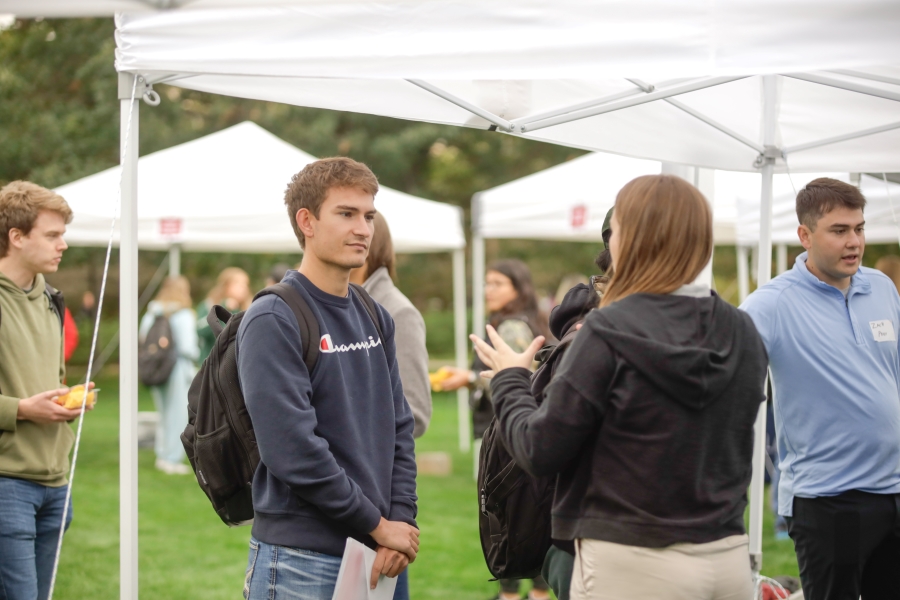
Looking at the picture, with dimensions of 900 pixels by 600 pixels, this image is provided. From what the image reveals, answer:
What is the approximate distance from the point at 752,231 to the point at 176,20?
15.4ft

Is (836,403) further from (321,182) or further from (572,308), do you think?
(321,182)

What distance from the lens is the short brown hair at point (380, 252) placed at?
3.44 metres

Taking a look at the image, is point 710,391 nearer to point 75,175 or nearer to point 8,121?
point 75,175

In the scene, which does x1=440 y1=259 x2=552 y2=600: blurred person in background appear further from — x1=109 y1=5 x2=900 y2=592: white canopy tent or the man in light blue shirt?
the man in light blue shirt

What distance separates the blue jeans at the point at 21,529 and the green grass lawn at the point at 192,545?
6.61 feet

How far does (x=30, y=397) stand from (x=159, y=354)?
20.5 feet

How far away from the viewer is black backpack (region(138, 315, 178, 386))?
888 cm

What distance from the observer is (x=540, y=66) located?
237cm

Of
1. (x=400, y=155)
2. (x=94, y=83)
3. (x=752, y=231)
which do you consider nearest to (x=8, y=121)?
(x=94, y=83)

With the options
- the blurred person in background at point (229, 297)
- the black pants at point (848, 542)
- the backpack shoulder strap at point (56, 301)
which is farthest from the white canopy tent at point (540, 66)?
the blurred person in background at point (229, 297)

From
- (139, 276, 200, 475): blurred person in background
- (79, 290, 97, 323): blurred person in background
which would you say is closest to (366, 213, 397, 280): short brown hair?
(139, 276, 200, 475): blurred person in background

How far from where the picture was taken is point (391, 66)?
248 cm

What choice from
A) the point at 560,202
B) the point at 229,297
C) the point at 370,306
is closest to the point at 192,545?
the point at 229,297

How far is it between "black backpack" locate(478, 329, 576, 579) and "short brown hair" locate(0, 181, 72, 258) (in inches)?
71.8
